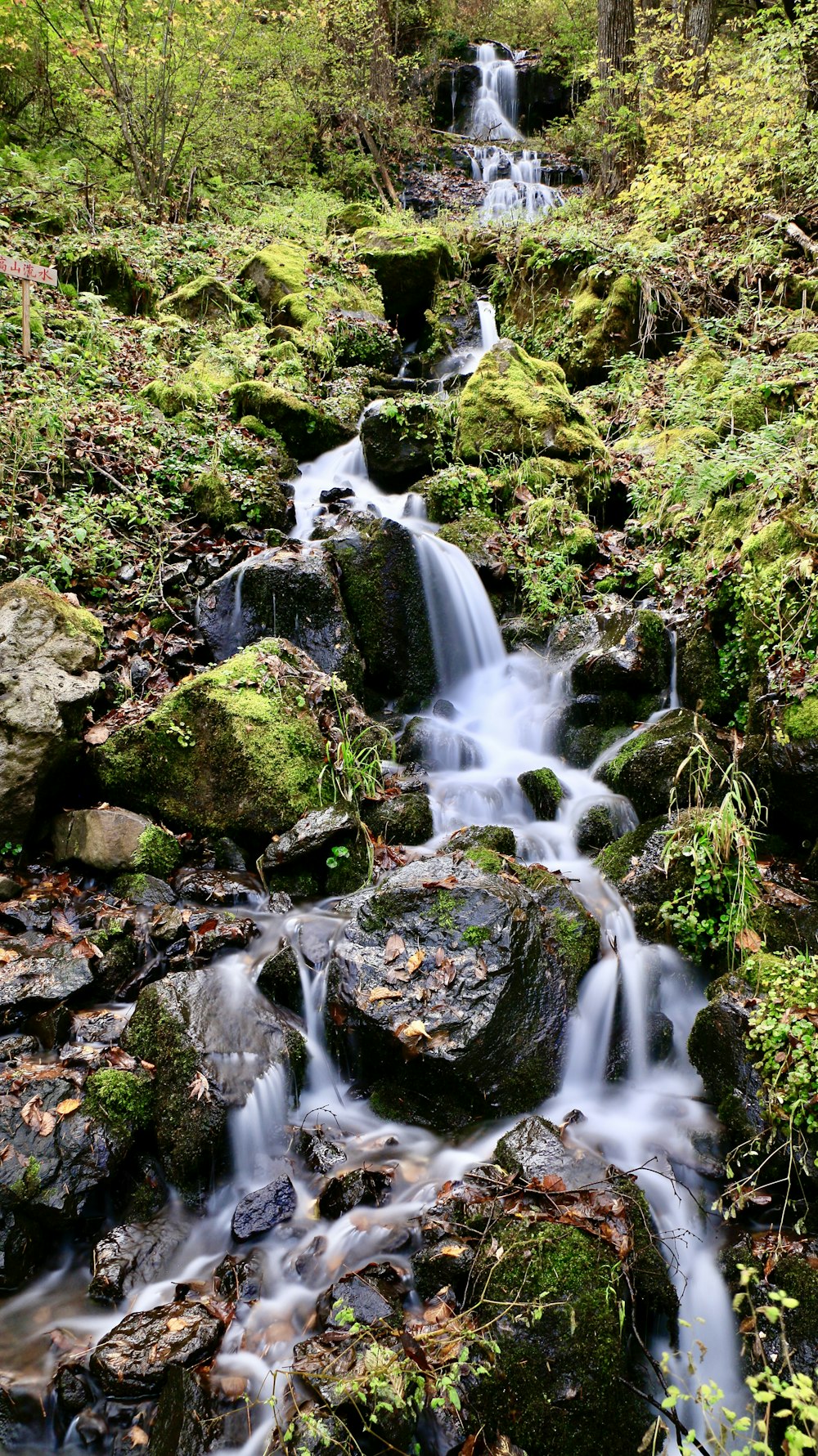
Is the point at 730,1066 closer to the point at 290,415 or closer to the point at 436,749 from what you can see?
the point at 436,749

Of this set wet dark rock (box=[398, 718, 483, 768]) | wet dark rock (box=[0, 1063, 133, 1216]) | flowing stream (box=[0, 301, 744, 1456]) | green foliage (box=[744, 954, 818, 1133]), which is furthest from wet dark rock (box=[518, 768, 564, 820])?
wet dark rock (box=[0, 1063, 133, 1216])

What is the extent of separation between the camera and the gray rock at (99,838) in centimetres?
545

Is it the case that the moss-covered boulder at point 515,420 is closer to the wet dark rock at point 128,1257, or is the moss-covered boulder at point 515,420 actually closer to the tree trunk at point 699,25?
the tree trunk at point 699,25

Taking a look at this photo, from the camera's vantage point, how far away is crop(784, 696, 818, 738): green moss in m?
4.93

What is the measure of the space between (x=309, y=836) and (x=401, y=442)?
5.83 m

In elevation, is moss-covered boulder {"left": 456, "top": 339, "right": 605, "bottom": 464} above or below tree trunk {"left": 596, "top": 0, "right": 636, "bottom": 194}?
below

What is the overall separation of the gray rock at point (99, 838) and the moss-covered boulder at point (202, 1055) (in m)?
1.18

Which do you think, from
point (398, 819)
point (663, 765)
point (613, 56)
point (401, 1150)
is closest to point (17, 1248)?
point (401, 1150)

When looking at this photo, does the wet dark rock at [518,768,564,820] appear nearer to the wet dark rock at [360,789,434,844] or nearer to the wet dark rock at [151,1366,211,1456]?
the wet dark rock at [360,789,434,844]

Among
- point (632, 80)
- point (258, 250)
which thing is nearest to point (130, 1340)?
point (258, 250)

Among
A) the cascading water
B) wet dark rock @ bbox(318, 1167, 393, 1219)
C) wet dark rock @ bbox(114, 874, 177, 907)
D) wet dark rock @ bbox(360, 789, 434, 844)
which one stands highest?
the cascading water

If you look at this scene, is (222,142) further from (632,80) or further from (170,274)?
(632,80)

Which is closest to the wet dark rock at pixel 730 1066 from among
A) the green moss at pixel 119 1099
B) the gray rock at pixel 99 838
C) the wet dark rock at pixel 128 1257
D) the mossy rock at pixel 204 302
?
the wet dark rock at pixel 128 1257

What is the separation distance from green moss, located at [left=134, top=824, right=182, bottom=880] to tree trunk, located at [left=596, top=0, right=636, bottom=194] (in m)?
15.1
